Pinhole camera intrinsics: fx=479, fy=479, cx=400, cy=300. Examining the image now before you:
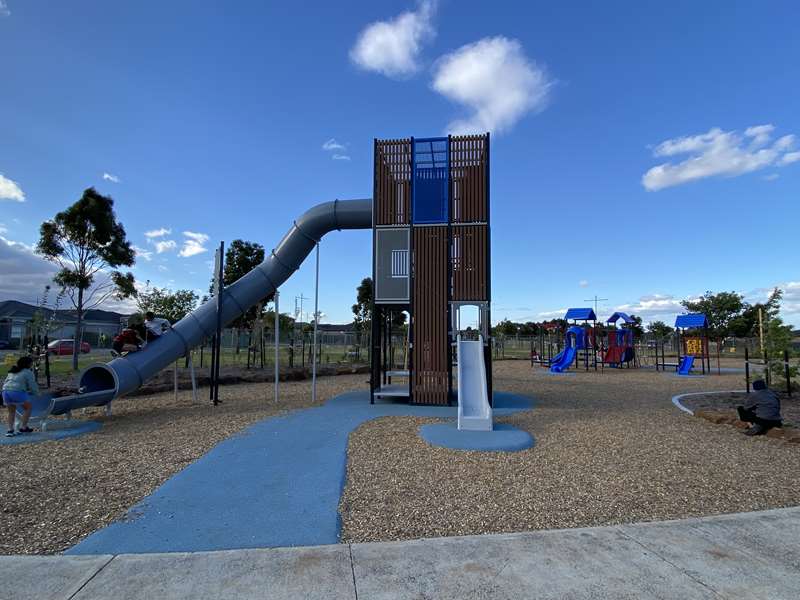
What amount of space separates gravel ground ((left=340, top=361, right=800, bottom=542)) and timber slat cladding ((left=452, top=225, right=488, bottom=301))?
3.49 meters

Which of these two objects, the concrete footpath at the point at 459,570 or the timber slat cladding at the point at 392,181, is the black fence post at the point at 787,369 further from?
the concrete footpath at the point at 459,570

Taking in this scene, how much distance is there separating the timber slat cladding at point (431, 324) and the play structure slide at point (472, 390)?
0.92m

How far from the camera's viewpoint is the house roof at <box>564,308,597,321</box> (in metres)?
26.1

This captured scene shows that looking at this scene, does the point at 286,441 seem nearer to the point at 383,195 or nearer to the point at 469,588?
the point at 469,588

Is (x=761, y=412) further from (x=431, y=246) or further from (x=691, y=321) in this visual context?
(x=691, y=321)

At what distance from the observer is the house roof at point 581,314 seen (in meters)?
26.1

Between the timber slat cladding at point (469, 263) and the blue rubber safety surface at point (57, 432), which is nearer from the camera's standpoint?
the blue rubber safety surface at point (57, 432)

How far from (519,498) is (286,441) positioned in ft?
13.1

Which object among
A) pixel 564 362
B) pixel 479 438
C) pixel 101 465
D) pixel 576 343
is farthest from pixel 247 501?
pixel 576 343

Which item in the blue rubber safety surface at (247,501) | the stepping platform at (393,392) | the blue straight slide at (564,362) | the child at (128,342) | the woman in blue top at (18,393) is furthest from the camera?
the blue straight slide at (564,362)

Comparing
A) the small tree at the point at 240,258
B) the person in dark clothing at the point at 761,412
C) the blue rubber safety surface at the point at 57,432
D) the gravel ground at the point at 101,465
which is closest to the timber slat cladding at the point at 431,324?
the gravel ground at the point at 101,465

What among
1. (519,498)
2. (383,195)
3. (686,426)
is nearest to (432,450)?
(519,498)

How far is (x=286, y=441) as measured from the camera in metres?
7.62

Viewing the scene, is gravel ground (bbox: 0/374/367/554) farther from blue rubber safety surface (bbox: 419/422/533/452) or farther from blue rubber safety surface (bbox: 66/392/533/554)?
blue rubber safety surface (bbox: 419/422/533/452)
